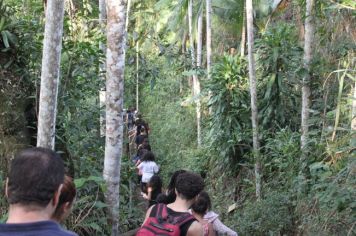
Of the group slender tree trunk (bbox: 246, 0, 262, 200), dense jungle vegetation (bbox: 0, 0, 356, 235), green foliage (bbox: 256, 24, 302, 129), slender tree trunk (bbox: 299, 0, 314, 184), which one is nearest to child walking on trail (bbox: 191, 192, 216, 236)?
dense jungle vegetation (bbox: 0, 0, 356, 235)

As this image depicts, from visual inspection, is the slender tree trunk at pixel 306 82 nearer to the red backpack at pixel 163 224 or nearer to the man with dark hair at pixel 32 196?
the red backpack at pixel 163 224

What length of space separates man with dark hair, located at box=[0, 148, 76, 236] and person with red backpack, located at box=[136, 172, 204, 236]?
1.52 m

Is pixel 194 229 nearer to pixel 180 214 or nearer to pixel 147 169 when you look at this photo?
pixel 180 214

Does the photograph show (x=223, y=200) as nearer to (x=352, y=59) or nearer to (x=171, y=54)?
(x=171, y=54)

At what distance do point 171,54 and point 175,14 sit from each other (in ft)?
39.0

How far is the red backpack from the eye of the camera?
10.8ft

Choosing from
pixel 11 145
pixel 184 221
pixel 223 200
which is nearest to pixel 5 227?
pixel 184 221

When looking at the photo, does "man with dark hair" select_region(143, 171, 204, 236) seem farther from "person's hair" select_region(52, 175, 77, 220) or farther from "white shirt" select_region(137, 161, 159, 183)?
"white shirt" select_region(137, 161, 159, 183)

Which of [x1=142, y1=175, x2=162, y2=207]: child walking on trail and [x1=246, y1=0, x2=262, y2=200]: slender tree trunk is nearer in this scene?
[x1=142, y1=175, x2=162, y2=207]: child walking on trail

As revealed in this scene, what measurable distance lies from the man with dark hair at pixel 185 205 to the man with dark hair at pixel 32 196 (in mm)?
1545

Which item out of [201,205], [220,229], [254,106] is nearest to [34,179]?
[201,205]

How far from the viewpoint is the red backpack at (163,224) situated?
329 cm

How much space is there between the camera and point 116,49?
5617mm

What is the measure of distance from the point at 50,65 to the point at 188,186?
230cm
